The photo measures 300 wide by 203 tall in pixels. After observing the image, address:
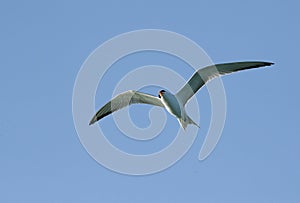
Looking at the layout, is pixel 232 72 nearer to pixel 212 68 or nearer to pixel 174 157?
pixel 212 68

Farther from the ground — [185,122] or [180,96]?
[180,96]

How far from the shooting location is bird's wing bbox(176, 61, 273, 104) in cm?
1434

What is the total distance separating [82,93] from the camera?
14.3 meters

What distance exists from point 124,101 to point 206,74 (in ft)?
7.32

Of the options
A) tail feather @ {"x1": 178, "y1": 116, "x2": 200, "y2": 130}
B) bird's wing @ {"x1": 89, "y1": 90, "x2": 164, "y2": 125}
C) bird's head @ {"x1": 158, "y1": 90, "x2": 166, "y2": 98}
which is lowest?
tail feather @ {"x1": 178, "y1": 116, "x2": 200, "y2": 130}

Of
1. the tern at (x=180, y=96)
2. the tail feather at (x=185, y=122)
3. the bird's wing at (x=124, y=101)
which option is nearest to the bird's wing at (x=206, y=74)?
the tern at (x=180, y=96)

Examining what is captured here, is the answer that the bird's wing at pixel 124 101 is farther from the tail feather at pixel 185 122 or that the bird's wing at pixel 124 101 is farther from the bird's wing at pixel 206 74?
the tail feather at pixel 185 122

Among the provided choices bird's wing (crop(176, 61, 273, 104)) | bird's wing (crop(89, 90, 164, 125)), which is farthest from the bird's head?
bird's wing (crop(176, 61, 273, 104))

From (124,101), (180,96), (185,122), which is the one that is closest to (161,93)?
(180,96)

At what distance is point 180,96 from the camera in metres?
14.8

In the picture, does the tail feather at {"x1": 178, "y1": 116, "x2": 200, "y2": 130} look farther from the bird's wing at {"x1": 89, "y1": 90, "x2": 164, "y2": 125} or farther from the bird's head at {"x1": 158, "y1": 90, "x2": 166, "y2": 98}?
the bird's wing at {"x1": 89, "y1": 90, "x2": 164, "y2": 125}

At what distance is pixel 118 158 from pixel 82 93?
192 cm

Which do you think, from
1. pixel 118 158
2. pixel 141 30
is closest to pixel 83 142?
pixel 118 158

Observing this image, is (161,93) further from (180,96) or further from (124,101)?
(124,101)
